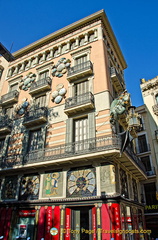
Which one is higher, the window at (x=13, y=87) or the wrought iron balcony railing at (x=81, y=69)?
the window at (x=13, y=87)

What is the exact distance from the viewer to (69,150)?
45.3ft

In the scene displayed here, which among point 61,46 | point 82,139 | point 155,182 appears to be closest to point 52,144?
point 82,139

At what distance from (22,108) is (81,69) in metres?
7.34

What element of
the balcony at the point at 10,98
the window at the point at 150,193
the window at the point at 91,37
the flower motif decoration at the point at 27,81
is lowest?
the window at the point at 150,193

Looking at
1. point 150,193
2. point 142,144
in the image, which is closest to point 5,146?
point 150,193

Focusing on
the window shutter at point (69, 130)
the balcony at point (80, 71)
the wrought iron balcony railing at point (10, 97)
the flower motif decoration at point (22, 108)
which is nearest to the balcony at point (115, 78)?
the balcony at point (80, 71)

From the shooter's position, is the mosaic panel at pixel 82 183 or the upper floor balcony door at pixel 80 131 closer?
A: the mosaic panel at pixel 82 183

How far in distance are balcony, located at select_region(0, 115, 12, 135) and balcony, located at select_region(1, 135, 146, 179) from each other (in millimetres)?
3751

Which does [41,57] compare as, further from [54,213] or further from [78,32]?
[54,213]

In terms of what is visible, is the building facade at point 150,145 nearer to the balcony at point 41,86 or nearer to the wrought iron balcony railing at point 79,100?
the wrought iron balcony railing at point 79,100

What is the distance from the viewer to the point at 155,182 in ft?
76.2

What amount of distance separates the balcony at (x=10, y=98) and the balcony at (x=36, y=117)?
3.83m

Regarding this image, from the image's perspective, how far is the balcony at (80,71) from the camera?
1674cm

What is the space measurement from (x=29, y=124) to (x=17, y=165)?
3.99 metres
